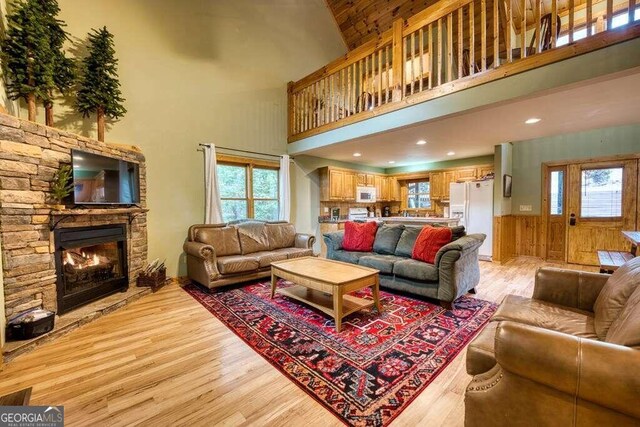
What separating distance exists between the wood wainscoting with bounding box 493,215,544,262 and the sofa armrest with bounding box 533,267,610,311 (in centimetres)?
364

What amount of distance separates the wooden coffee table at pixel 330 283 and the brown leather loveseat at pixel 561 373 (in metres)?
1.23

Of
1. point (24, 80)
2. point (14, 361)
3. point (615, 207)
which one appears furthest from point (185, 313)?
point (615, 207)

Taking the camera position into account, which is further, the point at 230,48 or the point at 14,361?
the point at 230,48

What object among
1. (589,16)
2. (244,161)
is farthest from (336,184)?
(589,16)

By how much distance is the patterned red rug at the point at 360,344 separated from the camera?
1.67 m

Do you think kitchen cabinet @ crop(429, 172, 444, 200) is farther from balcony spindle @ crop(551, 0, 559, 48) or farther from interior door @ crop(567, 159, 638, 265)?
balcony spindle @ crop(551, 0, 559, 48)

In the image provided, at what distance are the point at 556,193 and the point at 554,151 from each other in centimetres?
88

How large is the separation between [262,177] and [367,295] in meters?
3.23

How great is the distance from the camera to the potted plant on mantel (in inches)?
102

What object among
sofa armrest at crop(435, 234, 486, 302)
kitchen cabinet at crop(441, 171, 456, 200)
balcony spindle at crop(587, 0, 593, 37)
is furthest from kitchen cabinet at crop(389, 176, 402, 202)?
balcony spindle at crop(587, 0, 593, 37)

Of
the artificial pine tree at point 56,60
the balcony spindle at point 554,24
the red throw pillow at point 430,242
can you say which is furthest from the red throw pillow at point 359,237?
the artificial pine tree at point 56,60

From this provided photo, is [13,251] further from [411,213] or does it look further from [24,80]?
[411,213]

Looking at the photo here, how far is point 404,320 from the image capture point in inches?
107

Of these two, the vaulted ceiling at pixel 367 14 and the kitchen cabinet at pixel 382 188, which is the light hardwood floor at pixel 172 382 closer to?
the kitchen cabinet at pixel 382 188
